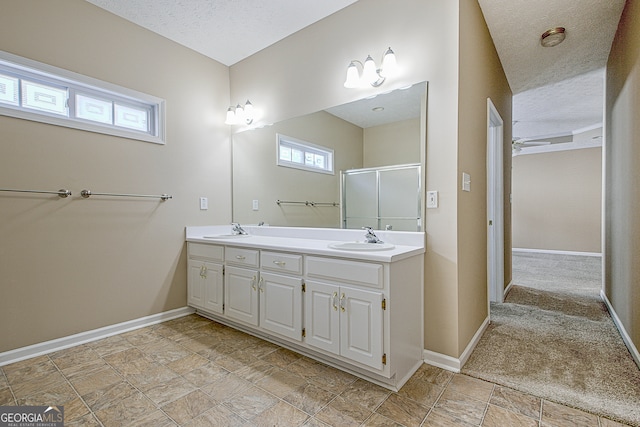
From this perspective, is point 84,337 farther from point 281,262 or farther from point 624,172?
point 624,172

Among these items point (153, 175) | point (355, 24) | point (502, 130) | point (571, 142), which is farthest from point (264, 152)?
point (571, 142)

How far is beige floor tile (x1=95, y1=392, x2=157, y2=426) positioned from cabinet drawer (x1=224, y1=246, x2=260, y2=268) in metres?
1.04

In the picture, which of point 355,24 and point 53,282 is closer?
point 53,282

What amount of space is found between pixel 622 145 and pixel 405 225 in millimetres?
1908

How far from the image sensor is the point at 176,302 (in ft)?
9.85

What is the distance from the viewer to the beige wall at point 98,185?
6.93 ft

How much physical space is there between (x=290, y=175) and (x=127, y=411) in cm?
208

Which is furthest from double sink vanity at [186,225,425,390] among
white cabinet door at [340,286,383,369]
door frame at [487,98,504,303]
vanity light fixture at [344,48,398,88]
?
door frame at [487,98,504,303]

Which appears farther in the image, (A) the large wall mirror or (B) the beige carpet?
(A) the large wall mirror

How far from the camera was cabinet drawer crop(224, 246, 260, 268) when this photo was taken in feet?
7.76

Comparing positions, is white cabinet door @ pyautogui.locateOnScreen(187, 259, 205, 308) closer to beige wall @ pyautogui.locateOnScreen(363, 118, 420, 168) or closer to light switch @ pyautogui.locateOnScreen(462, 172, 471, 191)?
beige wall @ pyautogui.locateOnScreen(363, 118, 420, 168)

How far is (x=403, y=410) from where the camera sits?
157cm

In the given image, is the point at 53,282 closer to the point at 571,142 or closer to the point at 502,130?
the point at 502,130

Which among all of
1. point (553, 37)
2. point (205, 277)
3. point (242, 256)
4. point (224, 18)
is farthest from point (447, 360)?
point (224, 18)
